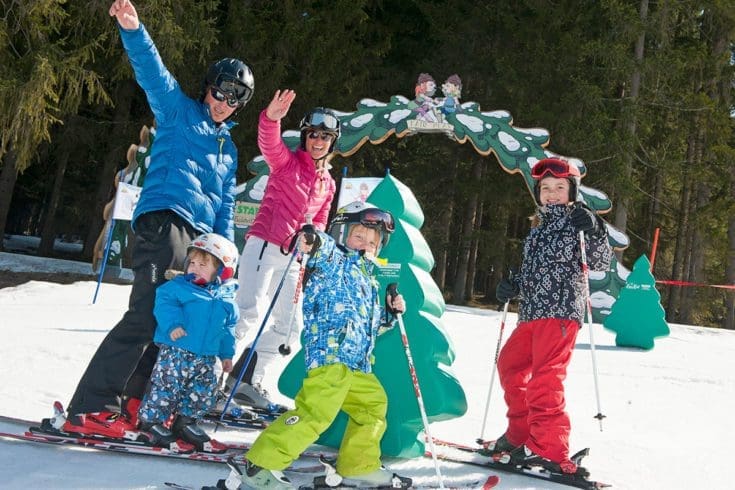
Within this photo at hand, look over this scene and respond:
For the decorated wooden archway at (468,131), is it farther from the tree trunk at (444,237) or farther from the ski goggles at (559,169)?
the ski goggles at (559,169)

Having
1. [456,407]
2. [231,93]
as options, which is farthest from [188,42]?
[456,407]

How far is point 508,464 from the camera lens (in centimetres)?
332

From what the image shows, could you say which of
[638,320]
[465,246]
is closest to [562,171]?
[638,320]

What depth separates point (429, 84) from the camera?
1207 centimetres

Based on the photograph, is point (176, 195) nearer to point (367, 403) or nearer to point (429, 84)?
point (367, 403)

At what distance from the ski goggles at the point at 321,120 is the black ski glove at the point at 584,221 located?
5.04ft

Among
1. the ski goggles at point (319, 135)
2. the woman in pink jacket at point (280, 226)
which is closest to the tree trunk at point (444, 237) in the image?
the woman in pink jacket at point (280, 226)

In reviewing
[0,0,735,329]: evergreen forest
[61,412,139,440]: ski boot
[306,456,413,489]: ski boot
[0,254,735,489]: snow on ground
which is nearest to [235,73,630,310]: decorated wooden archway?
[0,0,735,329]: evergreen forest

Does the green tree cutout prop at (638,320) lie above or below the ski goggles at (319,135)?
below

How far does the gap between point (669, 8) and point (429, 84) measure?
7124 mm

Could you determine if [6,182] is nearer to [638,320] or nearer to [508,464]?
[638,320]

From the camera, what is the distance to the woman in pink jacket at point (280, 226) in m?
4.09

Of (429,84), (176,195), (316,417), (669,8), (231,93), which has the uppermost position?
(669,8)

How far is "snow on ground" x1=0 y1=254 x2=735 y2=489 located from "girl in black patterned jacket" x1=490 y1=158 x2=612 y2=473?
9.8 inches
